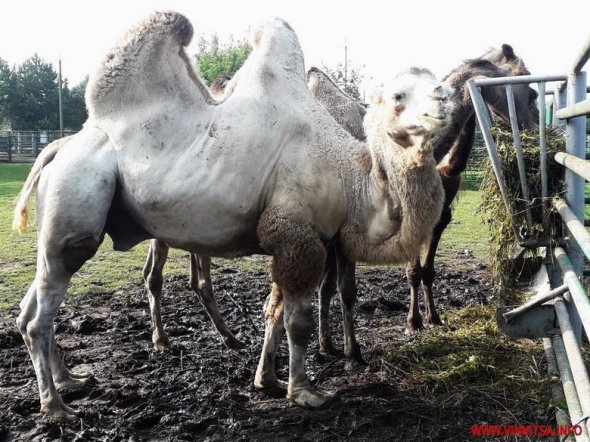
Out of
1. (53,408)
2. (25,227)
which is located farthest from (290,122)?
(53,408)

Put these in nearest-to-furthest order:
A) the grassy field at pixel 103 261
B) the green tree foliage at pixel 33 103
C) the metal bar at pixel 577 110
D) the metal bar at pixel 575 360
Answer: the metal bar at pixel 575 360 → the metal bar at pixel 577 110 → the grassy field at pixel 103 261 → the green tree foliage at pixel 33 103

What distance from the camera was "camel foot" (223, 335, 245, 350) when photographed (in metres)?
5.43

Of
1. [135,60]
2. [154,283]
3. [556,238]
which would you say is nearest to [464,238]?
[154,283]

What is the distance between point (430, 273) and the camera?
20.6ft

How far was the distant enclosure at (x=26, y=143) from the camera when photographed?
37625mm

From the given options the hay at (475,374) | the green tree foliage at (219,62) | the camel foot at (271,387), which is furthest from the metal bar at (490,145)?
the green tree foliage at (219,62)

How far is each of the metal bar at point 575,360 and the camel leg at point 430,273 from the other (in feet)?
7.51

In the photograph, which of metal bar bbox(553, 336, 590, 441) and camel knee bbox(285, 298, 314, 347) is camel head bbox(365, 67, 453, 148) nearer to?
camel knee bbox(285, 298, 314, 347)

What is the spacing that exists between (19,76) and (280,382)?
57.8 metres

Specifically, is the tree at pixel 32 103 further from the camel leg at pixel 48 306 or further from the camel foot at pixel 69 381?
the camel leg at pixel 48 306

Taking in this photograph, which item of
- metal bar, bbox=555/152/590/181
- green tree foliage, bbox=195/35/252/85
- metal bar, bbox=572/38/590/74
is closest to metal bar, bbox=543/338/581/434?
metal bar, bbox=555/152/590/181

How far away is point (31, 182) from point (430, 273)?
3874mm

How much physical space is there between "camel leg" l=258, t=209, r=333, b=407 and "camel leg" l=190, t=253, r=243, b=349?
1.28 m

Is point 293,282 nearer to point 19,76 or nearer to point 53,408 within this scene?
point 53,408
